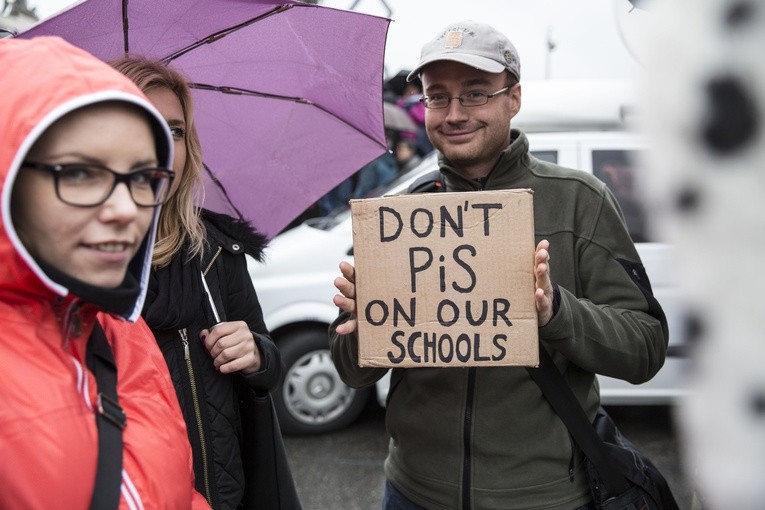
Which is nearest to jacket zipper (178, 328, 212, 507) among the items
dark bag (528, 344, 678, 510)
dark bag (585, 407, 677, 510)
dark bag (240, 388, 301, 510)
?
dark bag (240, 388, 301, 510)

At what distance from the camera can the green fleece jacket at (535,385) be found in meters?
1.88

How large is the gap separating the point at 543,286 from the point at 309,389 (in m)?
3.65

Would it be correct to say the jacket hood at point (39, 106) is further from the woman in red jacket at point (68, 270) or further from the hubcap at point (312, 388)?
the hubcap at point (312, 388)

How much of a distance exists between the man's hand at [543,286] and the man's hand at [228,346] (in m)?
0.78

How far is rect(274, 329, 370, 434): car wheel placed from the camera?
5.09 metres

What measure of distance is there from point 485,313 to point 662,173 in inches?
57.1

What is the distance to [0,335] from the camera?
1.09 metres

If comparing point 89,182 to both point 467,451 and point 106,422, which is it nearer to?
point 106,422

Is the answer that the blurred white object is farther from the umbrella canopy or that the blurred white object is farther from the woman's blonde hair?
the umbrella canopy

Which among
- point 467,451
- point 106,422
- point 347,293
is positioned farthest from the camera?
point 467,451

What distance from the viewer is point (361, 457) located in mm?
4930

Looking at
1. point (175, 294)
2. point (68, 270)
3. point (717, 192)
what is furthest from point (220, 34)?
point (717, 192)

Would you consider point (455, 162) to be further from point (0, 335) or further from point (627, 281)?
point (0, 335)

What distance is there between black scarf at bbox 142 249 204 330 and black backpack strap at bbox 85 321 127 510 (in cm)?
47
